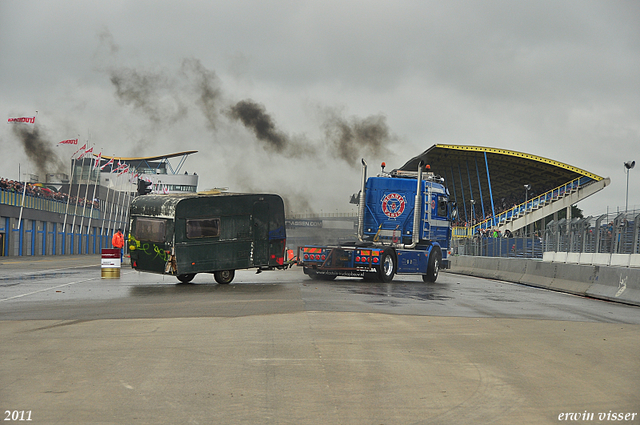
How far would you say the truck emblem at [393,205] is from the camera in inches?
926

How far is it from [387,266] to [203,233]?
20.1 feet

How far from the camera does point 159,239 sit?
20.0 meters

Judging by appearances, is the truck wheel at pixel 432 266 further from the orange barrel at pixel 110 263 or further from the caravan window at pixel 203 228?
the orange barrel at pixel 110 263

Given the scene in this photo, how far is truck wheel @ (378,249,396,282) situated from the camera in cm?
2222

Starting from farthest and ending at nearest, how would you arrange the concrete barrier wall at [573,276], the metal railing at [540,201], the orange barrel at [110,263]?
1. the metal railing at [540,201]
2. the orange barrel at [110,263]
3. the concrete barrier wall at [573,276]

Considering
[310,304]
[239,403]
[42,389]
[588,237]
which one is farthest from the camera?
[588,237]

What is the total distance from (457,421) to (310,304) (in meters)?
8.73

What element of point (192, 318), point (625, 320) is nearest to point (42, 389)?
point (192, 318)

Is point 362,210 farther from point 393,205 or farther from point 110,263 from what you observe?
point 110,263

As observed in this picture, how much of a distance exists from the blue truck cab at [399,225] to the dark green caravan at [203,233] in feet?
6.60

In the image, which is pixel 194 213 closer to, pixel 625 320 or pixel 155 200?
pixel 155 200

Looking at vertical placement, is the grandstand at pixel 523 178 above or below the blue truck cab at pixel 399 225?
above

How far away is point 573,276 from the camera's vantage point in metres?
21.0

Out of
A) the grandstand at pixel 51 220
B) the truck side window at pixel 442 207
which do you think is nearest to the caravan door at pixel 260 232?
the truck side window at pixel 442 207
